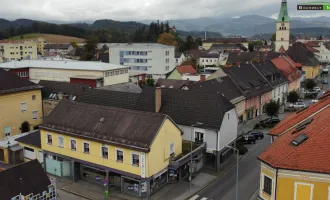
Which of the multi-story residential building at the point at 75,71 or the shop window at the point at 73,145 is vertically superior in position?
the multi-story residential building at the point at 75,71

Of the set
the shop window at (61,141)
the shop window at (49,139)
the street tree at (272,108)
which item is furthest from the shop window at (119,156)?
the street tree at (272,108)

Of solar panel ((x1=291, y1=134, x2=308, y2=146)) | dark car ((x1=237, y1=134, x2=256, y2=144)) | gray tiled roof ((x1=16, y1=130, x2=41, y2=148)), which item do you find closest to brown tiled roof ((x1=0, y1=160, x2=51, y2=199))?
gray tiled roof ((x1=16, y1=130, x2=41, y2=148))

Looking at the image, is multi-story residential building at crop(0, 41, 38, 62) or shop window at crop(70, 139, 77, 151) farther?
multi-story residential building at crop(0, 41, 38, 62)

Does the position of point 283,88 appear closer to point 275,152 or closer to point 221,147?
point 221,147

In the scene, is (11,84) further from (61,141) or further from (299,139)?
(299,139)

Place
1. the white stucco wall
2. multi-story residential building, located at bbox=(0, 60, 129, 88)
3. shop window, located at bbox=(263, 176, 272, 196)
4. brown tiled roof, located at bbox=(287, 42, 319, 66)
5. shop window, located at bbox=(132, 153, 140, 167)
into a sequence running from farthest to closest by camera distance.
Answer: brown tiled roof, located at bbox=(287, 42, 319, 66) → multi-story residential building, located at bbox=(0, 60, 129, 88) → the white stucco wall → shop window, located at bbox=(132, 153, 140, 167) → shop window, located at bbox=(263, 176, 272, 196)

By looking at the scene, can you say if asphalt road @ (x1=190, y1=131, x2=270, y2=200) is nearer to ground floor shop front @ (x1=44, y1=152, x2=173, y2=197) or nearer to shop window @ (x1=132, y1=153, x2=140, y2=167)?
A: ground floor shop front @ (x1=44, y1=152, x2=173, y2=197)

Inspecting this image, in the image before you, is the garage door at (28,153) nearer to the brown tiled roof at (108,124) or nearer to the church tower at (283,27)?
the brown tiled roof at (108,124)

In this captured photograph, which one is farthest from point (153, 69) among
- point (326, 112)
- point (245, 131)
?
point (326, 112)
